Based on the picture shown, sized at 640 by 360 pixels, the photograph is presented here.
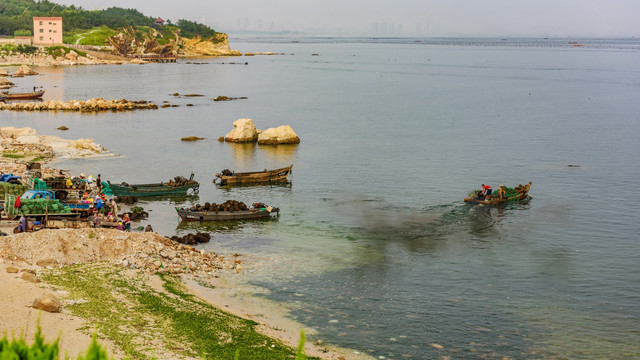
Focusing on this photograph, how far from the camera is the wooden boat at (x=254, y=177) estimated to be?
6925 cm

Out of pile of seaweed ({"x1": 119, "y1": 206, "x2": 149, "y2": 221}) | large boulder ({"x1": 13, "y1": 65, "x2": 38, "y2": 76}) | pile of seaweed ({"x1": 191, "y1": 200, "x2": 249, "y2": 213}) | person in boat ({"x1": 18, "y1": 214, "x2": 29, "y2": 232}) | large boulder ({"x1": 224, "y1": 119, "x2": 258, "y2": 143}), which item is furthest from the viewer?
large boulder ({"x1": 13, "y1": 65, "x2": 38, "y2": 76})

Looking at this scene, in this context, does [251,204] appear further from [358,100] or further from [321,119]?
[358,100]

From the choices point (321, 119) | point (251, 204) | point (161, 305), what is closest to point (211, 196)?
point (251, 204)

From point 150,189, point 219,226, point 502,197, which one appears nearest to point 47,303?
point 219,226

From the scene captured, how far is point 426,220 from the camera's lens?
56.2m

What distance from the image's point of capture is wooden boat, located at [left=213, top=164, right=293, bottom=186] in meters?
69.2

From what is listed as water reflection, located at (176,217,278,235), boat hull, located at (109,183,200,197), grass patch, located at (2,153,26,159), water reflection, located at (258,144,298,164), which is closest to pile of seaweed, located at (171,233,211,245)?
water reflection, located at (176,217,278,235)

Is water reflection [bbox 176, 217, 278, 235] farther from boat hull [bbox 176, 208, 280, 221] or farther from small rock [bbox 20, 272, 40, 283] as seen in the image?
small rock [bbox 20, 272, 40, 283]

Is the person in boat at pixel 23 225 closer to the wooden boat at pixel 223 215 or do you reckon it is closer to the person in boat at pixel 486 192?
the wooden boat at pixel 223 215

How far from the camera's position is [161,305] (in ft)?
108

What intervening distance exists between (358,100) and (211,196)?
9443 centimetres

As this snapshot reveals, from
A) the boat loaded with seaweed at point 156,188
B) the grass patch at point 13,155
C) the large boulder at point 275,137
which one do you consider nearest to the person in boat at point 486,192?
the boat loaded with seaweed at point 156,188

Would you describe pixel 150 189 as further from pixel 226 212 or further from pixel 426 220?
pixel 426 220

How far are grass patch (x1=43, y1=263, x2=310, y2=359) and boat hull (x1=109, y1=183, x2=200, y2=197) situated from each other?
2418 cm
